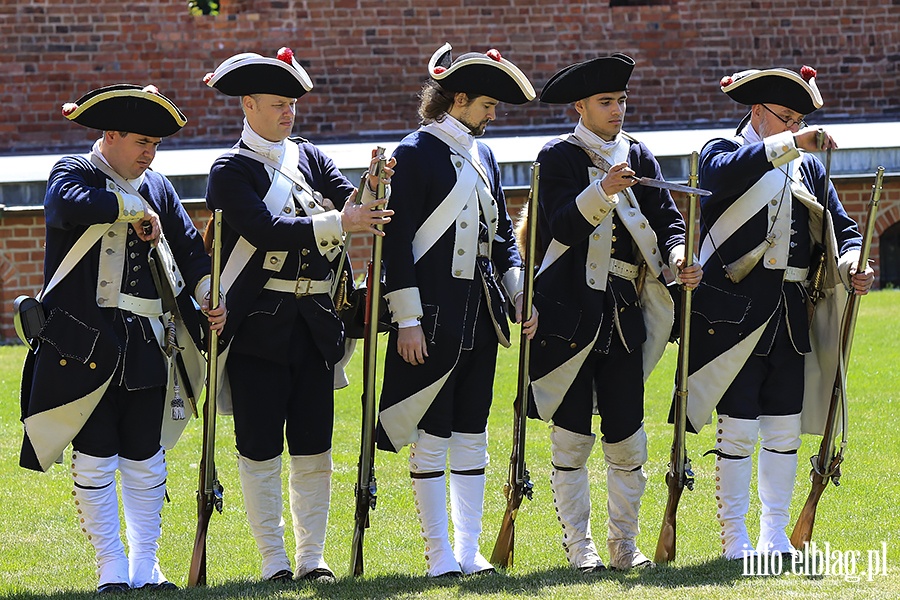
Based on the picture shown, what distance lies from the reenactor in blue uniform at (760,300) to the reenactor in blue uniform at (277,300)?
4.92 ft

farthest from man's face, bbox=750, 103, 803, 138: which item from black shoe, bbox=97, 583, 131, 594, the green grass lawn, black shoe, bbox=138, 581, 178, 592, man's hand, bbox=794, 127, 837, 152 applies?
black shoe, bbox=97, 583, 131, 594

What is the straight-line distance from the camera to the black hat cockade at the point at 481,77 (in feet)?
18.4

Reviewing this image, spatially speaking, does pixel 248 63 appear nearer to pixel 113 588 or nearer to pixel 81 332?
pixel 81 332

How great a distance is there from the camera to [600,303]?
5.79m

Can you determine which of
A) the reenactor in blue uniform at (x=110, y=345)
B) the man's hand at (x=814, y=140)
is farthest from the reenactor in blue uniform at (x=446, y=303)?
the man's hand at (x=814, y=140)

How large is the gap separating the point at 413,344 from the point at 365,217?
54 cm

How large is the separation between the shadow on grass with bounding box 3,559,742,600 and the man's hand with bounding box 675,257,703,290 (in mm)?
1117

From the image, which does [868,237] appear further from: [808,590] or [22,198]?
[22,198]

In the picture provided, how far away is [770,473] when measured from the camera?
5.98 m

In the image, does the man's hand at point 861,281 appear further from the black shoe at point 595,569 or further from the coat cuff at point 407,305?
the coat cuff at point 407,305

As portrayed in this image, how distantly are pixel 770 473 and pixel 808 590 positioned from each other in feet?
2.73

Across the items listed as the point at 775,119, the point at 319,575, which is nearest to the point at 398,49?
the point at 775,119

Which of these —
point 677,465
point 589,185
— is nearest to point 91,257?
point 589,185

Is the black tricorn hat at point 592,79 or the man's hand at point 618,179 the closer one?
the man's hand at point 618,179
